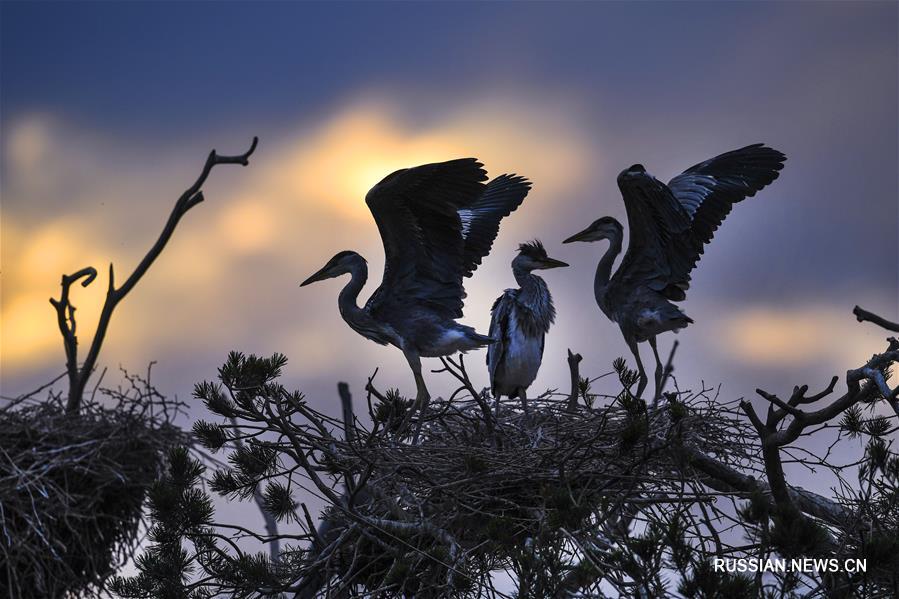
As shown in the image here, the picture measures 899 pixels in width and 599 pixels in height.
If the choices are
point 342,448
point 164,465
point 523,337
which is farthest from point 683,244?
point 164,465

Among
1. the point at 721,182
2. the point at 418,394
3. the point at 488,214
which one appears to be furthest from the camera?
the point at 488,214

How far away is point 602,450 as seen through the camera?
5230 millimetres

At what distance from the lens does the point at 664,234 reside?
7.36 meters

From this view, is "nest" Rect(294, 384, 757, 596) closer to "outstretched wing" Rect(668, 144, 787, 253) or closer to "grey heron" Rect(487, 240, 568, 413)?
"grey heron" Rect(487, 240, 568, 413)

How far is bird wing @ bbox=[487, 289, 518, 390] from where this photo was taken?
25.1 feet

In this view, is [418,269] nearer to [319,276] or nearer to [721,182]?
[319,276]

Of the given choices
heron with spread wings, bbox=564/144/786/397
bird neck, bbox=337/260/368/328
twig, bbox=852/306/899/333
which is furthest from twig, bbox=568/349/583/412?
twig, bbox=852/306/899/333

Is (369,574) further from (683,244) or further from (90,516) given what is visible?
(683,244)

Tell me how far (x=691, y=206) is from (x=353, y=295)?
8.47 ft

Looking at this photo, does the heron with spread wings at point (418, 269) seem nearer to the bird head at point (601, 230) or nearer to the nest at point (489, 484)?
the nest at point (489, 484)

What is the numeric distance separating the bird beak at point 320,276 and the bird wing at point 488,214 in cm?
102

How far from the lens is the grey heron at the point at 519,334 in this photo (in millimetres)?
7594

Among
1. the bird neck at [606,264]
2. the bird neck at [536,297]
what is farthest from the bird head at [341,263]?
the bird neck at [606,264]

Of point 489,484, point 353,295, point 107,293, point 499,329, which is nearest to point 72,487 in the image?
point 107,293
